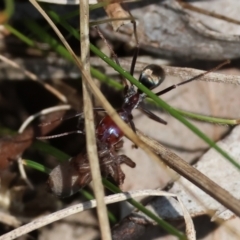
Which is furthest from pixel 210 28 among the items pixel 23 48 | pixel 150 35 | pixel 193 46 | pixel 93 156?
pixel 93 156

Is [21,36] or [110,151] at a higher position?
[21,36]

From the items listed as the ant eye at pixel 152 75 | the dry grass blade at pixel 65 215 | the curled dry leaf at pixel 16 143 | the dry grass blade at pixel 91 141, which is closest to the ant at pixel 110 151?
the ant eye at pixel 152 75

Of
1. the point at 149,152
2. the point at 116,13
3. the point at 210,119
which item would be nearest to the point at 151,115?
the point at 210,119

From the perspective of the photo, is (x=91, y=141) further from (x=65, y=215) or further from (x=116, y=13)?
(x=116, y=13)

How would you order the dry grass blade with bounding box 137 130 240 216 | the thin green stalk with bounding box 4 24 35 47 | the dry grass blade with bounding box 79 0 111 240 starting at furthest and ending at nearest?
the thin green stalk with bounding box 4 24 35 47, the dry grass blade with bounding box 137 130 240 216, the dry grass blade with bounding box 79 0 111 240

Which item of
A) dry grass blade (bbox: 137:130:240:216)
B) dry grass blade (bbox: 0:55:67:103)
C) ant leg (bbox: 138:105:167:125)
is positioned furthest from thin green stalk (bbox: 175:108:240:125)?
dry grass blade (bbox: 0:55:67:103)

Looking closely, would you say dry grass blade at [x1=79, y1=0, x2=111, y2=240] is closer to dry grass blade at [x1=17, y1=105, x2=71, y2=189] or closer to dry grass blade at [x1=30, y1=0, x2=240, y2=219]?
dry grass blade at [x1=30, y1=0, x2=240, y2=219]

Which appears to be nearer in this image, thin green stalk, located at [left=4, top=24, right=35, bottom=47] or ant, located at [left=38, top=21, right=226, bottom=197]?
ant, located at [left=38, top=21, right=226, bottom=197]

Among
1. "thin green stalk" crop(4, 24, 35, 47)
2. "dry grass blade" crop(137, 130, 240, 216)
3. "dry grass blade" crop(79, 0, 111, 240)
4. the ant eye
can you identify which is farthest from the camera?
"thin green stalk" crop(4, 24, 35, 47)

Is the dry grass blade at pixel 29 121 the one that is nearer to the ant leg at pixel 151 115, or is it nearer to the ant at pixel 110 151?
the ant at pixel 110 151

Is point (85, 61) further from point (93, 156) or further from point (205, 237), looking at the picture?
point (205, 237)
